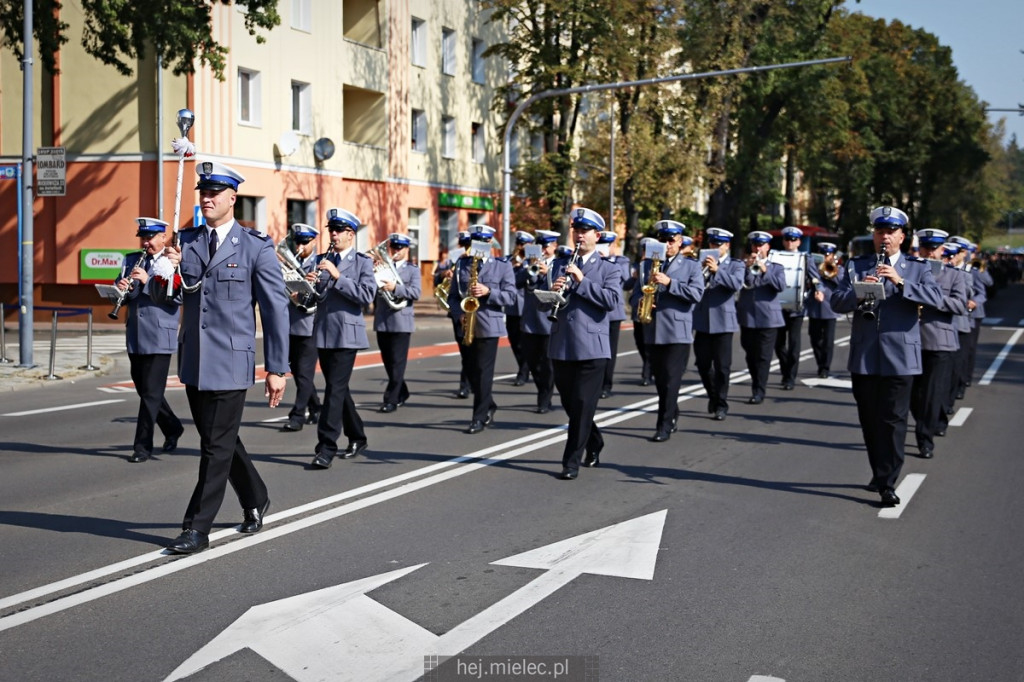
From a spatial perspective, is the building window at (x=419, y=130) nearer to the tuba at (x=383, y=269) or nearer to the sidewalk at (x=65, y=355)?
the sidewalk at (x=65, y=355)

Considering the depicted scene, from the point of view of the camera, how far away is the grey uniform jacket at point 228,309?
7.08 m

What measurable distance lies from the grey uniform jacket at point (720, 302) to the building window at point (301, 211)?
70.4 feet

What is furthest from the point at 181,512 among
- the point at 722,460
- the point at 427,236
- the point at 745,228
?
Result: the point at 745,228

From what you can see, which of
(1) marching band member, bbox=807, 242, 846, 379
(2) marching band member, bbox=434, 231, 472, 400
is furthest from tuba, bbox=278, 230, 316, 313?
(1) marching band member, bbox=807, 242, 846, 379

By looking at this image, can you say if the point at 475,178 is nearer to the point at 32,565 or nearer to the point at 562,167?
the point at 562,167

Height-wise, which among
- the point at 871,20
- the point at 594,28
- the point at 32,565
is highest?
the point at 871,20

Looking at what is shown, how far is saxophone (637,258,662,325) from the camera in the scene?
12094 mm

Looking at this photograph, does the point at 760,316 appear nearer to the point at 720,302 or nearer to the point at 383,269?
the point at 720,302

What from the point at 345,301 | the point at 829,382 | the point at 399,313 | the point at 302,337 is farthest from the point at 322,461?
the point at 829,382

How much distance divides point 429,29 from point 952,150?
132ft

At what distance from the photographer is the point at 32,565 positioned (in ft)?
22.0

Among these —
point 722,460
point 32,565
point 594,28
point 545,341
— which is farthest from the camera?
point 594,28

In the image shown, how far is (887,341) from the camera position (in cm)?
893

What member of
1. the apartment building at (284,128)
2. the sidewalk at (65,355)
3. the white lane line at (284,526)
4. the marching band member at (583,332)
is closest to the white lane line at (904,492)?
the marching band member at (583,332)
